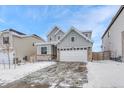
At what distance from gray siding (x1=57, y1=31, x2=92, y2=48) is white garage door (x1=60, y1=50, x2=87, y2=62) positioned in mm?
760

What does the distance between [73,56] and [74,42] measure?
182 cm

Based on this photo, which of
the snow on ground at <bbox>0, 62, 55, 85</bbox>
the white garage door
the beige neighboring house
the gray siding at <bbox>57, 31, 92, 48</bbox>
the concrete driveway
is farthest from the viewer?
the beige neighboring house

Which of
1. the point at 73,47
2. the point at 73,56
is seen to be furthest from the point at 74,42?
the point at 73,56

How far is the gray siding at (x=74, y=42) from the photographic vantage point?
18.6 m

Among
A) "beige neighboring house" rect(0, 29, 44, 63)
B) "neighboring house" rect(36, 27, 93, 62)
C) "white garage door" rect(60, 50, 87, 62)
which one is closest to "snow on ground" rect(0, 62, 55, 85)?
"white garage door" rect(60, 50, 87, 62)

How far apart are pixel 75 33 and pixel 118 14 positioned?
5.60 meters

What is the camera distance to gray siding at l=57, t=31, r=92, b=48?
731 inches

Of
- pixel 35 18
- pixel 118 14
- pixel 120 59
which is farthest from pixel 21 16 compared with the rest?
pixel 120 59

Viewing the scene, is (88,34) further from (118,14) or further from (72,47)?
(118,14)

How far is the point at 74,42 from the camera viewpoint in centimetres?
1905

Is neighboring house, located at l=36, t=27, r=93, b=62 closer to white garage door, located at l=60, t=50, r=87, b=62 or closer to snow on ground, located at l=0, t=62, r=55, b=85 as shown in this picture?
white garage door, located at l=60, t=50, r=87, b=62

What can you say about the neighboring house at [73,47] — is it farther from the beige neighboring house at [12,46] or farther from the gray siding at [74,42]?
the beige neighboring house at [12,46]

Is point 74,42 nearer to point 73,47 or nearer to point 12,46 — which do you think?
point 73,47

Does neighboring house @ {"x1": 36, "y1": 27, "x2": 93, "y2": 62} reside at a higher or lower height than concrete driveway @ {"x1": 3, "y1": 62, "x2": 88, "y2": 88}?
higher
